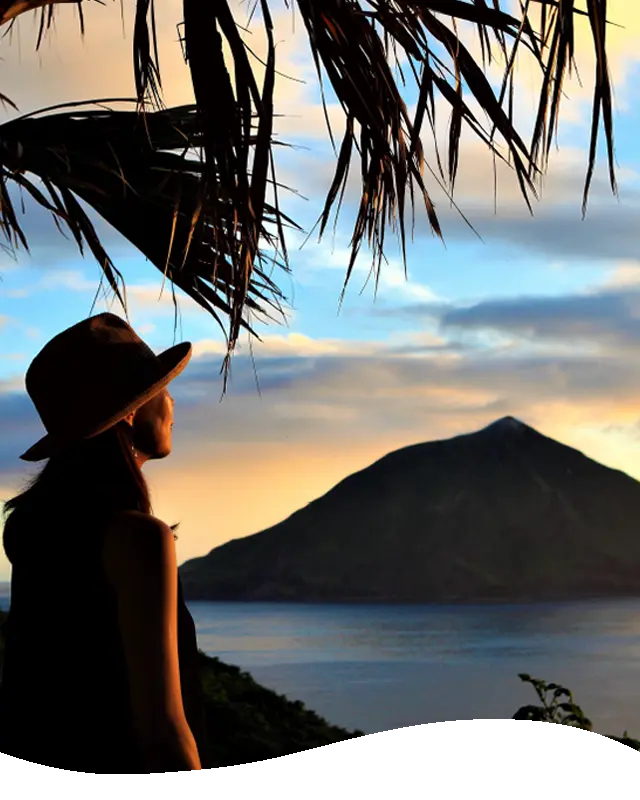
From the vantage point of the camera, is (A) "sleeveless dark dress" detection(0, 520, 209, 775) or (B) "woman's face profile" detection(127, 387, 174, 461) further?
(B) "woman's face profile" detection(127, 387, 174, 461)

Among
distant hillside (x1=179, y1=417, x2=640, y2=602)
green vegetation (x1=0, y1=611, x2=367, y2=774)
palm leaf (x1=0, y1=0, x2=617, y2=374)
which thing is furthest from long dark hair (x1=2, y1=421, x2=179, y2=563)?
distant hillside (x1=179, y1=417, x2=640, y2=602)

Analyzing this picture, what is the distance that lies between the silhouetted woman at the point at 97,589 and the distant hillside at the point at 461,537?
3264 inches

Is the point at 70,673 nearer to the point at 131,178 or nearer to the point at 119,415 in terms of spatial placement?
the point at 119,415

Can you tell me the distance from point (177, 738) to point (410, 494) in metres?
107

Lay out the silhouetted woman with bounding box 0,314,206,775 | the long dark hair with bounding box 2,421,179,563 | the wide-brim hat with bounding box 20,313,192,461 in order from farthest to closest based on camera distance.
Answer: the wide-brim hat with bounding box 20,313,192,461, the long dark hair with bounding box 2,421,179,563, the silhouetted woman with bounding box 0,314,206,775

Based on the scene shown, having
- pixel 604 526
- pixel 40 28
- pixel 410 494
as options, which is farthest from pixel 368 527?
pixel 40 28

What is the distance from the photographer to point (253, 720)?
24.4ft

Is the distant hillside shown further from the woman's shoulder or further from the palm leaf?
the woman's shoulder

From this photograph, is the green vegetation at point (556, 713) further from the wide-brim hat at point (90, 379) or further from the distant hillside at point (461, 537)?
the distant hillside at point (461, 537)

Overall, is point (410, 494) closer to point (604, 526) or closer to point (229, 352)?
point (604, 526)

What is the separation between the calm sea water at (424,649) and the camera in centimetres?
5950

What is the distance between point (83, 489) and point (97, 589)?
0.15m

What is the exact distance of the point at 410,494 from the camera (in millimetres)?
107688

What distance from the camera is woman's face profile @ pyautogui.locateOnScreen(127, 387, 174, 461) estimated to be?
5.63 feet
